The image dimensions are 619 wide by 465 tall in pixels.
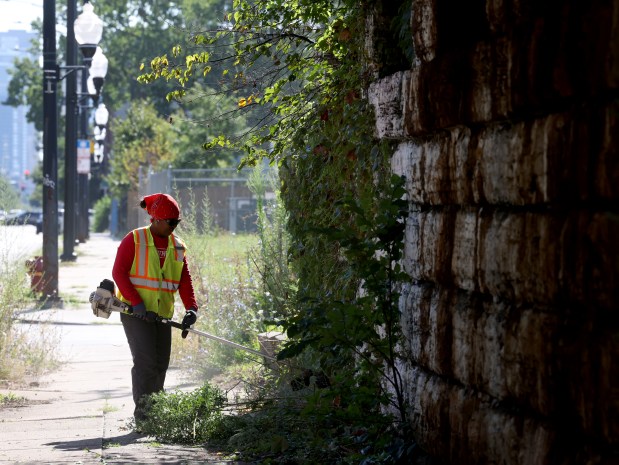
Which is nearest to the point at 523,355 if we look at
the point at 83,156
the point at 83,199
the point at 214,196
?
the point at 214,196

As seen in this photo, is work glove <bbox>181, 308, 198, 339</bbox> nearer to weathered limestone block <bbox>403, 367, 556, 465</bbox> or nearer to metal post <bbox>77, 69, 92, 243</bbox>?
weathered limestone block <bbox>403, 367, 556, 465</bbox>

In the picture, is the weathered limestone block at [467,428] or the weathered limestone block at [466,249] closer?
the weathered limestone block at [467,428]

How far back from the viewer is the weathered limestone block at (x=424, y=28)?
577cm

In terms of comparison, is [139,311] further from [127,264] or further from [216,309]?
[216,309]

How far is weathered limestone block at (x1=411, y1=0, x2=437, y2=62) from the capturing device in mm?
5773

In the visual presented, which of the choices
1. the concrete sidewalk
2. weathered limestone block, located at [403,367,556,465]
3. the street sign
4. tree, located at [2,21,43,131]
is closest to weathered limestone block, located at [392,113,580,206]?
weathered limestone block, located at [403,367,556,465]

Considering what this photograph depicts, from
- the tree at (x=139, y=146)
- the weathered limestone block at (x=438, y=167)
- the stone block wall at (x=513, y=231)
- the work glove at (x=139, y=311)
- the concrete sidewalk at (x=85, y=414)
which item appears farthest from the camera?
the tree at (x=139, y=146)

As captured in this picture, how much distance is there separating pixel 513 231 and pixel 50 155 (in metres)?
16.3

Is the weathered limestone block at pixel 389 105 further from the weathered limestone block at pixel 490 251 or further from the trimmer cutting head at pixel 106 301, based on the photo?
the trimmer cutting head at pixel 106 301

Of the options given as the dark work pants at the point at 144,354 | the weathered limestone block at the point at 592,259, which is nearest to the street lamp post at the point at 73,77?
the dark work pants at the point at 144,354

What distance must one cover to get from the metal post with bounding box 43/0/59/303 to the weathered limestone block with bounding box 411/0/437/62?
1417cm

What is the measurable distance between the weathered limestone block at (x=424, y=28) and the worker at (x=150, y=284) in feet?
11.6

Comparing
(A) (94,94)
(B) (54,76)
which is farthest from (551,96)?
(A) (94,94)

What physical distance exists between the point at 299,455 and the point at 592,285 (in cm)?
341
